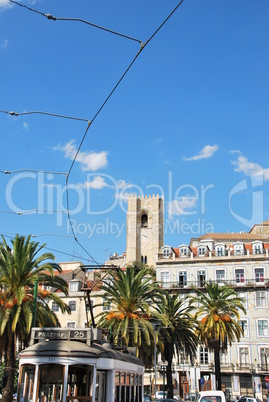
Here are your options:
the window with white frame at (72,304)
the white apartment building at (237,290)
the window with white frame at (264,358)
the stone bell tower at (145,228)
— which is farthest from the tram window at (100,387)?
the stone bell tower at (145,228)

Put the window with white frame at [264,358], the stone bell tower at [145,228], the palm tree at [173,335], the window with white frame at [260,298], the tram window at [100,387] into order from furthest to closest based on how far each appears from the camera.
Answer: the stone bell tower at [145,228]
the window with white frame at [260,298]
the window with white frame at [264,358]
the palm tree at [173,335]
the tram window at [100,387]

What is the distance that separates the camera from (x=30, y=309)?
2445cm

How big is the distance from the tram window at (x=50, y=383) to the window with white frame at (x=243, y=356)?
41113 mm

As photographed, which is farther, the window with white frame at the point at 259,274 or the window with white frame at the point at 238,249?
the window with white frame at the point at 238,249

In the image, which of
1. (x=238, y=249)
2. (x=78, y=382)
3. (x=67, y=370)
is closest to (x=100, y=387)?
(x=78, y=382)

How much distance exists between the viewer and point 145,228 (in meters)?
102

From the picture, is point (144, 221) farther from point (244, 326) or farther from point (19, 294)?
point (19, 294)

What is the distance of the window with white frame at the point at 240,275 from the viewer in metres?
52.8

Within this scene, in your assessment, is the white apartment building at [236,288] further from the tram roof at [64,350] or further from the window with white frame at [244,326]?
the tram roof at [64,350]

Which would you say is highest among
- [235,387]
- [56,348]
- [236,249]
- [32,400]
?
[236,249]

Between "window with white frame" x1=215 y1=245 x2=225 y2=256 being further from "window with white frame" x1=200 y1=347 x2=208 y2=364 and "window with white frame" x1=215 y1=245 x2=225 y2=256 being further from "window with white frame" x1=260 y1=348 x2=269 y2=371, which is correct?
"window with white frame" x1=260 y1=348 x2=269 y2=371

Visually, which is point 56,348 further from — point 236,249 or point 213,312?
point 236,249

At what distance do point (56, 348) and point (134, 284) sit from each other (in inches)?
823

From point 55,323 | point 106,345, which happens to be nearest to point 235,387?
point 55,323
